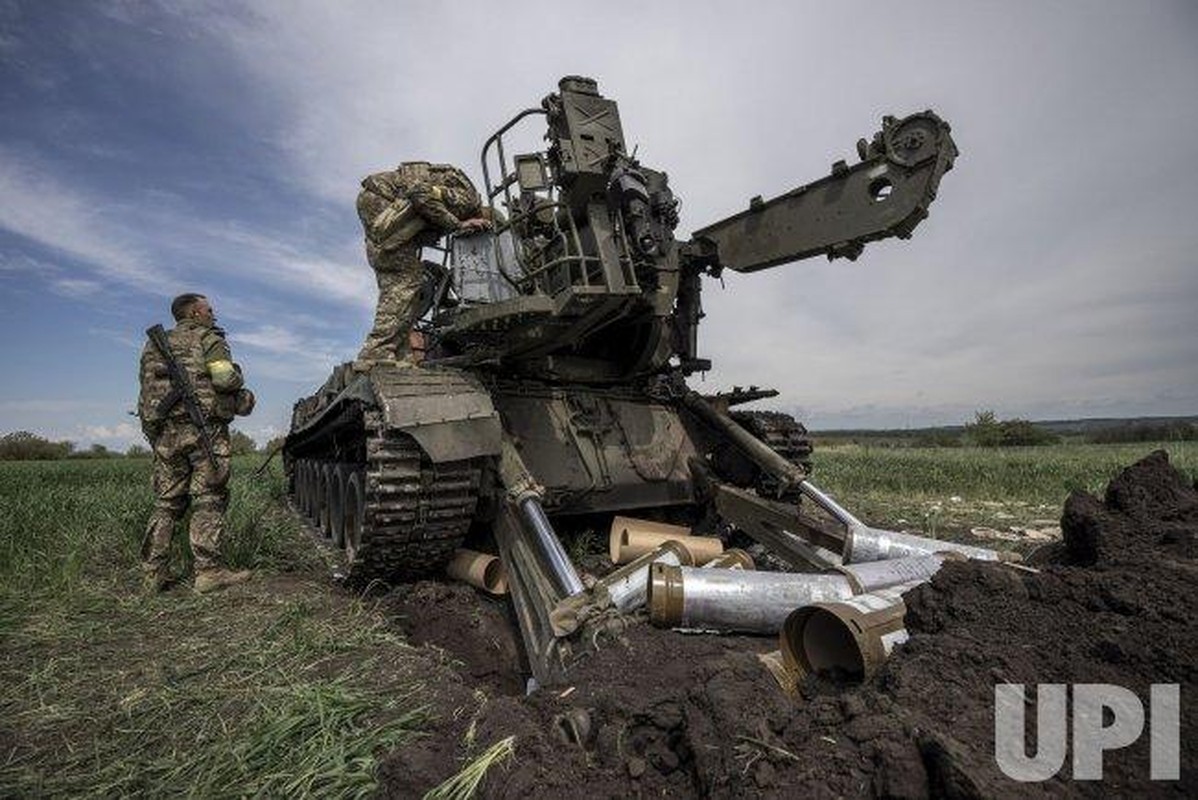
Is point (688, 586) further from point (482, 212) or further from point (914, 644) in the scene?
point (482, 212)

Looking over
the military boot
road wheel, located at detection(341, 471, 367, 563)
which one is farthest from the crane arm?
the military boot

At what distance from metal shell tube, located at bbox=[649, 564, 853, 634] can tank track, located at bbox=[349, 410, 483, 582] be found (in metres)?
1.76

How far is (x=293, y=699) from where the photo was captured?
3.00m

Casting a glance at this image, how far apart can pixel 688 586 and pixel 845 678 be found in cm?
88

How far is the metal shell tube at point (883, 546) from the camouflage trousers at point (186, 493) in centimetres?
482

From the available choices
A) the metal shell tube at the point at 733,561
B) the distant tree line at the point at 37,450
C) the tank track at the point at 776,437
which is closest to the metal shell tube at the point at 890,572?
the metal shell tube at the point at 733,561

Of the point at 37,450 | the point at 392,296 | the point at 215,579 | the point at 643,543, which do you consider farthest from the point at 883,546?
the point at 37,450

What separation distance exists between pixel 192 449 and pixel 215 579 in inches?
41.9

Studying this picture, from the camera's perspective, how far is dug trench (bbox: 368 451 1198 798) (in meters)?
1.81

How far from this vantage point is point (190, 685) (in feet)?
10.7

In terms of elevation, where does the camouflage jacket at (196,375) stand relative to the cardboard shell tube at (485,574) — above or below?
above

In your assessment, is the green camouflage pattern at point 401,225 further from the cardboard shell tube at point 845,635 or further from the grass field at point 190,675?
the cardboard shell tube at point 845,635

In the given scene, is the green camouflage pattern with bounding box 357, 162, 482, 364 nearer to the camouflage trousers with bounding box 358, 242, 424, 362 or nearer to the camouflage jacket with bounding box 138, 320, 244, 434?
the camouflage trousers with bounding box 358, 242, 424, 362

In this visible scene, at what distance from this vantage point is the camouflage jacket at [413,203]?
208 inches
